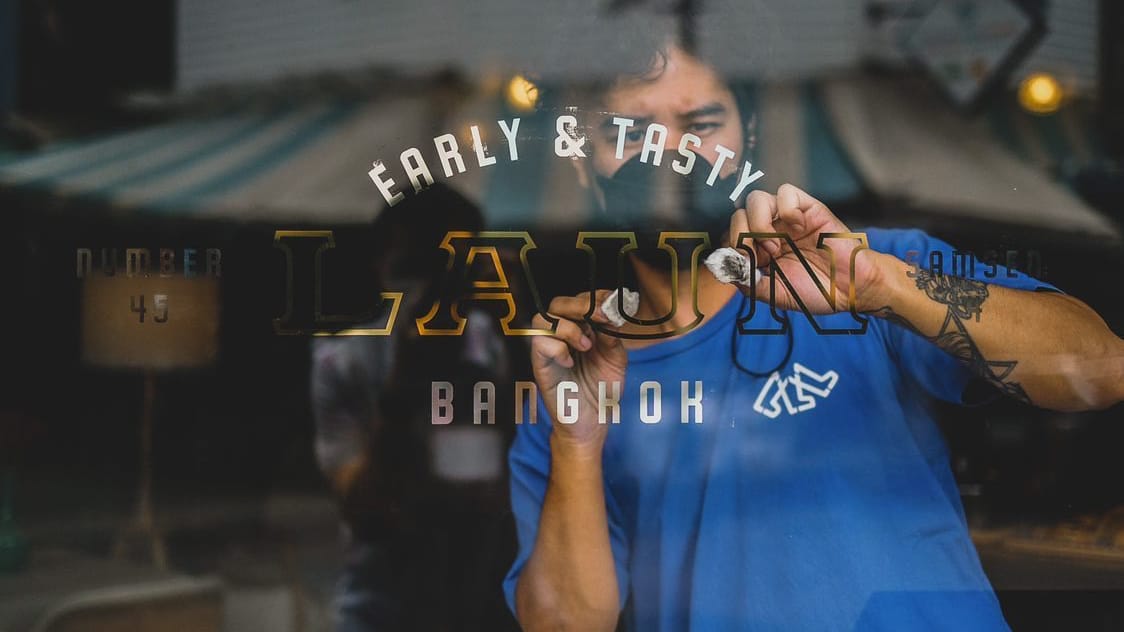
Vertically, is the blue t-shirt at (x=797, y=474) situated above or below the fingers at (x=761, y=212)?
below

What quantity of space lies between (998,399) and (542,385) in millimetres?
746

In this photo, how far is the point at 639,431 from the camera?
1.72 m

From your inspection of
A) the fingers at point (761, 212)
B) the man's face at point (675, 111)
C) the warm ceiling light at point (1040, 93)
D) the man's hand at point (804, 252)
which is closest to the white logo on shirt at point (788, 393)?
the man's hand at point (804, 252)

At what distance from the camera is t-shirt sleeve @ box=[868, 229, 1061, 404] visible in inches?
67.6

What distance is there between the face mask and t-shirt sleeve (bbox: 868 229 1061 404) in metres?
0.27

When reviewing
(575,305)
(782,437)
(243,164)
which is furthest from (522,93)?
(782,437)

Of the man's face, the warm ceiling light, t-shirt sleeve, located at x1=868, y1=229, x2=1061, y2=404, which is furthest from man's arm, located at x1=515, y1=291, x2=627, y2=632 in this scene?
the warm ceiling light

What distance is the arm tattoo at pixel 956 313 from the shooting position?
1718mm

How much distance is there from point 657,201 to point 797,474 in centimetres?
50

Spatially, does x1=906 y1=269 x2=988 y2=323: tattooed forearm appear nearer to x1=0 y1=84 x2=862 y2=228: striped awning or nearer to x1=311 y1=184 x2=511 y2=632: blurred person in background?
x1=0 y1=84 x2=862 y2=228: striped awning

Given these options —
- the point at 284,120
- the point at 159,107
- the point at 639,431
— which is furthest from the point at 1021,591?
the point at 159,107

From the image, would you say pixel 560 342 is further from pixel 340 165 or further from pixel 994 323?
→ pixel 994 323

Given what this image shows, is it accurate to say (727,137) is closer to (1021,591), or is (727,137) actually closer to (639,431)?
(639,431)

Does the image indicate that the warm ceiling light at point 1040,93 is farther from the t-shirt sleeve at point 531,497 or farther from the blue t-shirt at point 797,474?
the t-shirt sleeve at point 531,497
